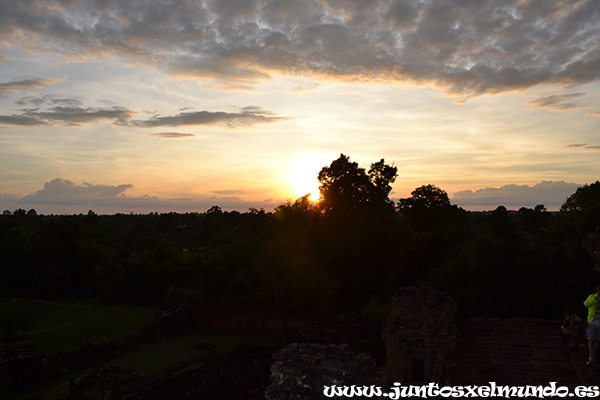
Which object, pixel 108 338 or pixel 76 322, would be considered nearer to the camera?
pixel 108 338

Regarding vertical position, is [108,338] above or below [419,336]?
below

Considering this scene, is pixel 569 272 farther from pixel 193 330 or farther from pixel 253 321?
pixel 193 330

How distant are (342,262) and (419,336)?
13.6m

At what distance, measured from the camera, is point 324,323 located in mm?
20938

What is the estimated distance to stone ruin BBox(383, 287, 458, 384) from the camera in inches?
393

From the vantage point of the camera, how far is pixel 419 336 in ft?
33.5

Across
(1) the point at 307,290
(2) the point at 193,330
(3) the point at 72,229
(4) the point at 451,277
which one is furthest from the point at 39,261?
(4) the point at 451,277

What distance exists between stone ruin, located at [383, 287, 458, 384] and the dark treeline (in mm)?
10079

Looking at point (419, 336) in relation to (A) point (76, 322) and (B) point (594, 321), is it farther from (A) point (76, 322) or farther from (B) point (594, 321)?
(A) point (76, 322)

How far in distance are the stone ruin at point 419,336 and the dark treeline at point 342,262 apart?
10.1 meters

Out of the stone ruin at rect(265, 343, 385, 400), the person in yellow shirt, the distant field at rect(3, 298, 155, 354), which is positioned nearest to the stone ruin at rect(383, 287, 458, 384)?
the person in yellow shirt

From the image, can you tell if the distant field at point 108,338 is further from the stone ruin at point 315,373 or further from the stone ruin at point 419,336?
the stone ruin at point 315,373

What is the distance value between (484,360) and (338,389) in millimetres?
6326

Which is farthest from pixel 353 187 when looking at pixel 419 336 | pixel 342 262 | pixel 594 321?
pixel 594 321
